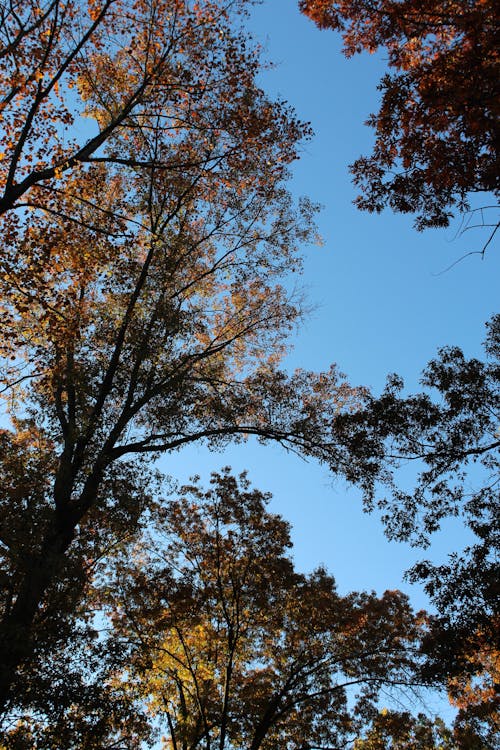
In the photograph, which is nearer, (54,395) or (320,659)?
(54,395)

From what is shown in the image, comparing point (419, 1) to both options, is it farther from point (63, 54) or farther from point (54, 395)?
point (54, 395)

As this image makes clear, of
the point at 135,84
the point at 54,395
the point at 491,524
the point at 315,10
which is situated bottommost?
the point at 491,524

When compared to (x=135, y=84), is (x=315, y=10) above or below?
below

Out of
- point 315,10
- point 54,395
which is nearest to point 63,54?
point 315,10

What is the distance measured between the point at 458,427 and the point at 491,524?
74.7 inches

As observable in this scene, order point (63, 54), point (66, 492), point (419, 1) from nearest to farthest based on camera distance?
point (419, 1), point (63, 54), point (66, 492)

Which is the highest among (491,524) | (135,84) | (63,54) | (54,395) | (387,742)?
(135,84)

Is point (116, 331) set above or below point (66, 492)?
above

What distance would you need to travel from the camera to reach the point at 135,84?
11.8m

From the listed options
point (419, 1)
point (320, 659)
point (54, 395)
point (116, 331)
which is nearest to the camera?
point (419, 1)

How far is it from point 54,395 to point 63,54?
6661 millimetres

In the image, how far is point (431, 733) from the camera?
51.3 feet

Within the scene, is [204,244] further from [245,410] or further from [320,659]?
[320,659]

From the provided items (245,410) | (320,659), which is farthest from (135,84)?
(320,659)
